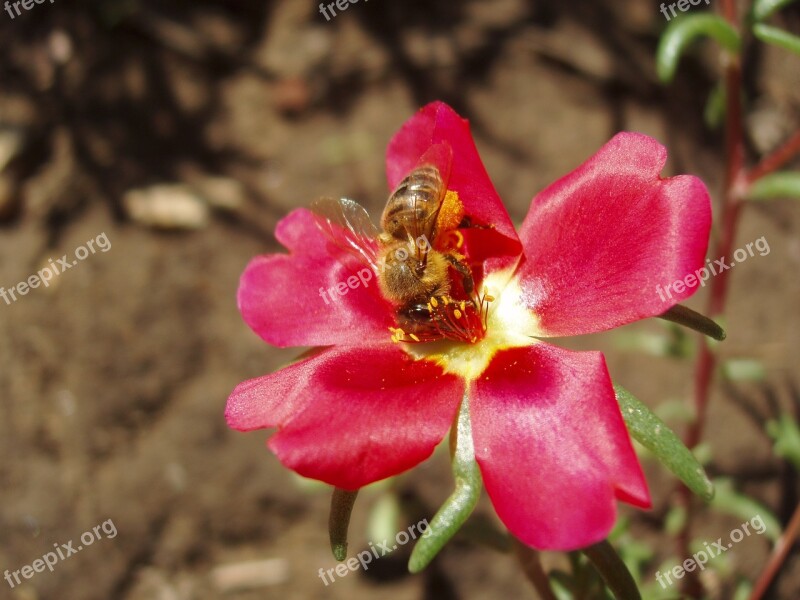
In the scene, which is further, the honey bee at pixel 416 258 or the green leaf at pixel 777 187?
the green leaf at pixel 777 187

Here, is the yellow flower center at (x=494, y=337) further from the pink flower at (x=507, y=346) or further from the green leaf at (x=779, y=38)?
the green leaf at (x=779, y=38)

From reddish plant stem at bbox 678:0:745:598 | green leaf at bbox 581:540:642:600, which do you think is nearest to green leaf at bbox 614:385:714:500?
green leaf at bbox 581:540:642:600

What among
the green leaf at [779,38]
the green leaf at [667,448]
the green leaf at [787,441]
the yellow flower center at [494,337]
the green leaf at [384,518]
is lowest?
the green leaf at [787,441]

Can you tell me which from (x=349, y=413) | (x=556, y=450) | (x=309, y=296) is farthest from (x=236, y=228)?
(x=556, y=450)

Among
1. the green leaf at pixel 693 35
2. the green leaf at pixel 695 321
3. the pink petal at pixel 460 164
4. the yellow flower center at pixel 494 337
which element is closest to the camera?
the green leaf at pixel 695 321

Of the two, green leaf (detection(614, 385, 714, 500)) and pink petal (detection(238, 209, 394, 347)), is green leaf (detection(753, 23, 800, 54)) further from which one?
pink petal (detection(238, 209, 394, 347))

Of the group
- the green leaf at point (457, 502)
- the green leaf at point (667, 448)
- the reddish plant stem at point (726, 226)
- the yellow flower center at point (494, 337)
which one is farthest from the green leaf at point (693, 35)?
the green leaf at point (457, 502)

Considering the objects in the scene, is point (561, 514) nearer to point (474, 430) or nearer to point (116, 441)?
point (474, 430)
